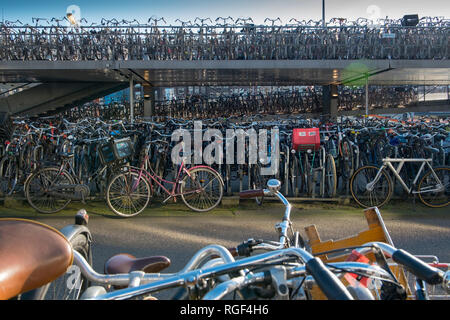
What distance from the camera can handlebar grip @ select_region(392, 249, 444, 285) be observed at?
51.1 inches

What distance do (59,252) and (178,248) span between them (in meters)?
3.25

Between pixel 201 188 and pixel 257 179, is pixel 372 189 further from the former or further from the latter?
pixel 201 188

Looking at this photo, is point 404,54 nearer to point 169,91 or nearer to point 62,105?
point 62,105

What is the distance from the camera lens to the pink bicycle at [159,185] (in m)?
6.09

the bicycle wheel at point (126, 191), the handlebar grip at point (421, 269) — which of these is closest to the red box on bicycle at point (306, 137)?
the bicycle wheel at point (126, 191)

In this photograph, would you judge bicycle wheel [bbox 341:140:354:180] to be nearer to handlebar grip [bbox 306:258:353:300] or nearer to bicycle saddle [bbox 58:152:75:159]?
bicycle saddle [bbox 58:152:75:159]

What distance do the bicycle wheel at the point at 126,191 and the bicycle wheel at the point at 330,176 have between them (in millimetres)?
3188

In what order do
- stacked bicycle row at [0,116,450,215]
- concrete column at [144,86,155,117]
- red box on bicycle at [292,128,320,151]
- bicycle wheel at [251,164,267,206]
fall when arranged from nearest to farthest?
1. stacked bicycle row at [0,116,450,215]
2. red box on bicycle at [292,128,320,151]
3. bicycle wheel at [251,164,267,206]
4. concrete column at [144,86,155,117]

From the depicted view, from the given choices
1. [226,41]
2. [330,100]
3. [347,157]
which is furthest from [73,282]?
[330,100]

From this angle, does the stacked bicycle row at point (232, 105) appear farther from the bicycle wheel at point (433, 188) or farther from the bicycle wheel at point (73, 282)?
the bicycle wheel at point (73, 282)

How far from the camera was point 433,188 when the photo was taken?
638cm

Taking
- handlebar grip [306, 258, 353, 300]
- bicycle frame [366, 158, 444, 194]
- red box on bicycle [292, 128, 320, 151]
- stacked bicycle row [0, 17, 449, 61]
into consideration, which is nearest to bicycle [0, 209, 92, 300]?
handlebar grip [306, 258, 353, 300]

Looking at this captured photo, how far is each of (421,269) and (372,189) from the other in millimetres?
5351

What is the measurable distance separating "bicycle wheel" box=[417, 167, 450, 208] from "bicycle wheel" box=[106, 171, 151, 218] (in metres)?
4.66
